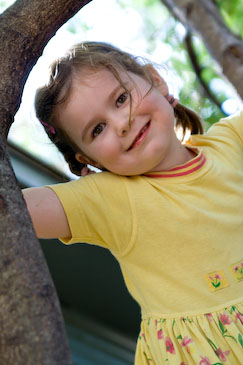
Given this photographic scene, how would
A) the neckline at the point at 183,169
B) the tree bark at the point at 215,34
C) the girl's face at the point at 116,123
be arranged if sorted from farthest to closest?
the tree bark at the point at 215,34
the neckline at the point at 183,169
the girl's face at the point at 116,123

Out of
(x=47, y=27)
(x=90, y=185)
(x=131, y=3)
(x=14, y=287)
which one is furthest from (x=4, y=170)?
(x=131, y=3)

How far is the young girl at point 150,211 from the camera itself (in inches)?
69.1

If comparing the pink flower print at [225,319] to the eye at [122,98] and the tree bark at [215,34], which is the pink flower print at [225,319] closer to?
the eye at [122,98]

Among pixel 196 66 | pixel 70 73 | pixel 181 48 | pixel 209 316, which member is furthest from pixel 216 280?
pixel 181 48

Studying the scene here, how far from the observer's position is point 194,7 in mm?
3104

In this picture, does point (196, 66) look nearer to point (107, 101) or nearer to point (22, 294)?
point (107, 101)

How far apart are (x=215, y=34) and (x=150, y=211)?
1.38m

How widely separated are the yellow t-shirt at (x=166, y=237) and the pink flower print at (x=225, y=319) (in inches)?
1.4

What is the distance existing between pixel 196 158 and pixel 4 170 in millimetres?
984

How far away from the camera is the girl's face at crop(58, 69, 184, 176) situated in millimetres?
1836

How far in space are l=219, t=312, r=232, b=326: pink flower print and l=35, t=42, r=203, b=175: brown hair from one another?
661 millimetres

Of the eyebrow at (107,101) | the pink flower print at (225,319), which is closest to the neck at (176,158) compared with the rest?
the eyebrow at (107,101)

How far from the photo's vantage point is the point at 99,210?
1.79 meters

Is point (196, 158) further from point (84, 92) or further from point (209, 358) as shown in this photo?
point (209, 358)
